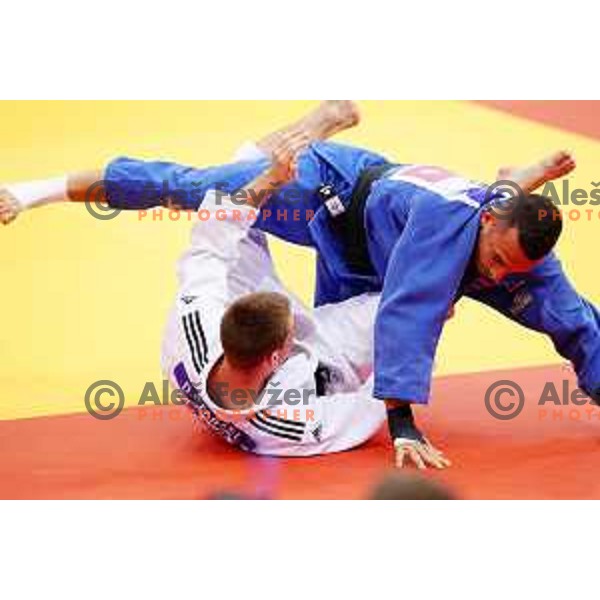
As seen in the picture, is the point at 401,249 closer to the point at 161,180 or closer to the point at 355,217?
the point at 355,217

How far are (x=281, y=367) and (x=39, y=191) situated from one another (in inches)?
44.5

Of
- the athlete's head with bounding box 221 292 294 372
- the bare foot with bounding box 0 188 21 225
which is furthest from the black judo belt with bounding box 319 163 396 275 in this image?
the bare foot with bounding box 0 188 21 225

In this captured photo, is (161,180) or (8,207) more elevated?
(161,180)

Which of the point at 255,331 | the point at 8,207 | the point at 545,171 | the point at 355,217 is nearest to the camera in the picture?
the point at 255,331

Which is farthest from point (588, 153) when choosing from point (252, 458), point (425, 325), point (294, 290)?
point (252, 458)

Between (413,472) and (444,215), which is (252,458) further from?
(444,215)

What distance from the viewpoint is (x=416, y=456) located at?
3850mm

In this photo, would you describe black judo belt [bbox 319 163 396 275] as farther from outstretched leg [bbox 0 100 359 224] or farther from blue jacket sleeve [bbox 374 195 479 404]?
blue jacket sleeve [bbox 374 195 479 404]

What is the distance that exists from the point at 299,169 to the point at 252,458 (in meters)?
0.98

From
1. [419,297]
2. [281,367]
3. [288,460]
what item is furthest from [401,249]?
[288,460]

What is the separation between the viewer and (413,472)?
382 centimetres

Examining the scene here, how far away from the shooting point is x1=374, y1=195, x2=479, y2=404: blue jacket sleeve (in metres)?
3.79

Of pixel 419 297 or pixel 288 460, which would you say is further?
pixel 288 460

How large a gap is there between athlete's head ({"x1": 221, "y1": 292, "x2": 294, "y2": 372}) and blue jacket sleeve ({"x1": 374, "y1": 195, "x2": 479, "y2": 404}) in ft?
0.94
